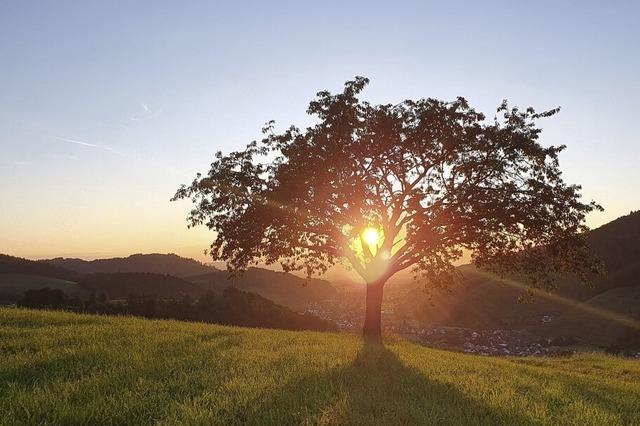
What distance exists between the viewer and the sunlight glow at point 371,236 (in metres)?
30.0

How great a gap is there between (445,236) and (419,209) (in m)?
2.04

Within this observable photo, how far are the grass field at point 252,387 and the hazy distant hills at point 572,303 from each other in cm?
9880

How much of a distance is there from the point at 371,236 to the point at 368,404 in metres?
21.8

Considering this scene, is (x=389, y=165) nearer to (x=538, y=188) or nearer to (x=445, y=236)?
(x=445, y=236)

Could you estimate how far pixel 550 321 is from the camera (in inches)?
5310

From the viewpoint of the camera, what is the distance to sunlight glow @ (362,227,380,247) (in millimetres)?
29984

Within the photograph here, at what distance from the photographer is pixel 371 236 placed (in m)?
30.4

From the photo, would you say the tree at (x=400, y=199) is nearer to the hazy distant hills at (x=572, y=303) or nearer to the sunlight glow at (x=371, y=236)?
the sunlight glow at (x=371, y=236)

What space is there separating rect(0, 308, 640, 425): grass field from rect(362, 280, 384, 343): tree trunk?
39.1 feet

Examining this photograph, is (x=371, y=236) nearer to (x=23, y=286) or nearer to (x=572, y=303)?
(x=572, y=303)

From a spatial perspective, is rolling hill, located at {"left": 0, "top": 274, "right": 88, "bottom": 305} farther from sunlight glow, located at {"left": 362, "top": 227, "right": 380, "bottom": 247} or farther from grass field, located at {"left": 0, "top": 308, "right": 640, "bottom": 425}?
grass field, located at {"left": 0, "top": 308, "right": 640, "bottom": 425}

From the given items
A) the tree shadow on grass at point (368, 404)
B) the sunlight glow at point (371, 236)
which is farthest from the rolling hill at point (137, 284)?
the tree shadow on grass at point (368, 404)

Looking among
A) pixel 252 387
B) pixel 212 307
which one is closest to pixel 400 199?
pixel 252 387

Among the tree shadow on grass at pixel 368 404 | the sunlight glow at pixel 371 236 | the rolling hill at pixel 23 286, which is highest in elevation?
the sunlight glow at pixel 371 236
